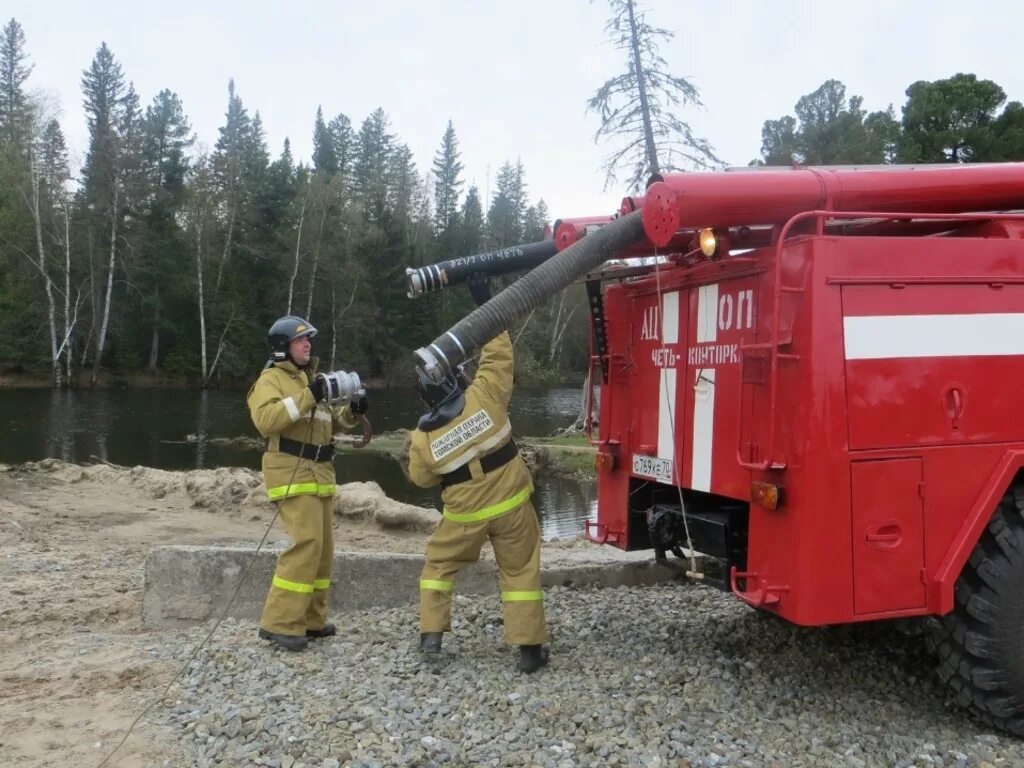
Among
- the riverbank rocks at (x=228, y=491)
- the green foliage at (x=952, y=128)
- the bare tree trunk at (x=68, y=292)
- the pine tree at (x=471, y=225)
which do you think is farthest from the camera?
the pine tree at (x=471, y=225)

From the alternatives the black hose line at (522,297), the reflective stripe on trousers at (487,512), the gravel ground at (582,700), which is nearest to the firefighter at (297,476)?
the gravel ground at (582,700)

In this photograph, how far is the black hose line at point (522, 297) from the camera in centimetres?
390

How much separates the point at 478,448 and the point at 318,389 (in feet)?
3.75

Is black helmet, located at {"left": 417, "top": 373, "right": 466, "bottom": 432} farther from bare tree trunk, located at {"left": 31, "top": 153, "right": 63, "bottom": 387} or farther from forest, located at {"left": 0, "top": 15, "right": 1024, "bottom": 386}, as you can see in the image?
bare tree trunk, located at {"left": 31, "top": 153, "right": 63, "bottom": 387}

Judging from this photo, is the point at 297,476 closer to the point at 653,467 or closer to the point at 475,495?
the point at 475,495

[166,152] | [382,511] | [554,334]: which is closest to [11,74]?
[166,152]

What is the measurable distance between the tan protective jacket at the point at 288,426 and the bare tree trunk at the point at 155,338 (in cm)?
4394

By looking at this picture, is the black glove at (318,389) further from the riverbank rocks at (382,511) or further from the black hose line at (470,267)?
the riverbank rocks at (382,511)

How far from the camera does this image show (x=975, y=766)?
3.75 metres

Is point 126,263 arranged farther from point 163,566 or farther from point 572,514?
point 163,566

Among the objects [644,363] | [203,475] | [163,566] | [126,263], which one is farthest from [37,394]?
[644,363]

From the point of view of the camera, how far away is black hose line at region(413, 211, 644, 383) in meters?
3.90

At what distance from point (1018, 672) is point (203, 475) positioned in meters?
11.7

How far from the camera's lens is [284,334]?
217 inches
